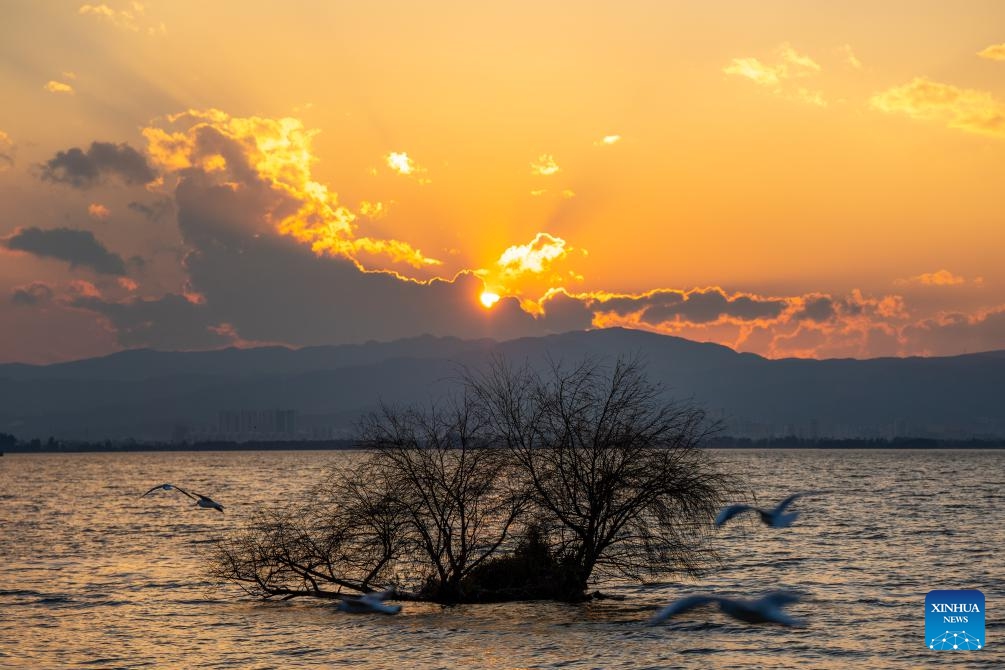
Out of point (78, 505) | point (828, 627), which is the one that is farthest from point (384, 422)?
point (78, 505)

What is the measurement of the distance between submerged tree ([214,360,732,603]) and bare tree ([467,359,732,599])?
2.1 inches

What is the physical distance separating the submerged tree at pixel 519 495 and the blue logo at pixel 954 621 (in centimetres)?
884

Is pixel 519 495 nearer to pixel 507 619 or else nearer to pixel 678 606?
pixel 507 619

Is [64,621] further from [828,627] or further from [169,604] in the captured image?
[828,627]

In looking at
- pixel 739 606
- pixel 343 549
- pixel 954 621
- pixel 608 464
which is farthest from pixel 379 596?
pixel 954 621

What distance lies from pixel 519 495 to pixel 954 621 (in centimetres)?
1716

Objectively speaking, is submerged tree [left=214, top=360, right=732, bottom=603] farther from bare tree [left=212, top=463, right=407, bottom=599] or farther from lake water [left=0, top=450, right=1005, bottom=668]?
lake water [left=0, top=450, right=1005, bottom=668]

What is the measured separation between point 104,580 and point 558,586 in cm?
2835

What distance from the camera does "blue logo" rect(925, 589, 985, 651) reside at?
132 ft

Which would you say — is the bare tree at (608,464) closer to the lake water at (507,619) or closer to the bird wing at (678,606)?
the lake water at (507,619)

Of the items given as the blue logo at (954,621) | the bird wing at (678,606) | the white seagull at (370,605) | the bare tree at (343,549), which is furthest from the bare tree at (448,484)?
the bird wing at (678,606)

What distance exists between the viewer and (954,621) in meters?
43.5

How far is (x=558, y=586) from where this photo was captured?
151 ft

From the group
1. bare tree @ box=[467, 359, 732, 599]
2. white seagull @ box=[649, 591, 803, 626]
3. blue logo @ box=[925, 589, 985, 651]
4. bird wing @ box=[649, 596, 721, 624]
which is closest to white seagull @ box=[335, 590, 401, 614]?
bare tree @ box=[467, 359, 732, 599]
